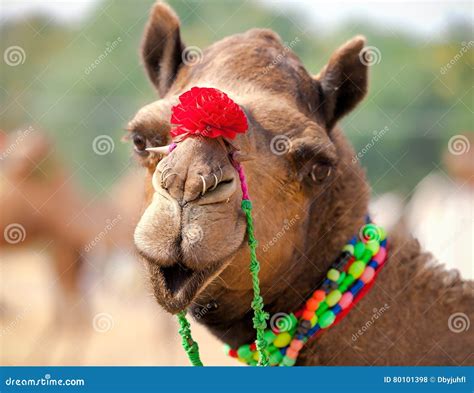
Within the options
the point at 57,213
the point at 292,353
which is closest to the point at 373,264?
the point at 292,353

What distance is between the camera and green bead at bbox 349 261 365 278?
4.03m

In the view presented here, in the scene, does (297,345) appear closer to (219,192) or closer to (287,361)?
(287,361)

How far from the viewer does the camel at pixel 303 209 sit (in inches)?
150

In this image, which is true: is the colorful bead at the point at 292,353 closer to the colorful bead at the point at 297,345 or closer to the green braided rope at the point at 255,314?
the colorful bead at the point at 297,345

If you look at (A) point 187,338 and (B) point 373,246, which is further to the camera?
(B) point 373,246

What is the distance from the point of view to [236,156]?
335 centimetres

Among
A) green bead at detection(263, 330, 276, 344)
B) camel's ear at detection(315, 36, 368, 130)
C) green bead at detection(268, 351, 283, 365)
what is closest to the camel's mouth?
green bead at detection(263, 330, 276, 344)

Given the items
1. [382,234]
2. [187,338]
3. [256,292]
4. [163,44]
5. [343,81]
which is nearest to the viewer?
[256,292]

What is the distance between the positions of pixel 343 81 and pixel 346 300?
1.29 meters

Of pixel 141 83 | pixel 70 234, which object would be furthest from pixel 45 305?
pixel 141 83

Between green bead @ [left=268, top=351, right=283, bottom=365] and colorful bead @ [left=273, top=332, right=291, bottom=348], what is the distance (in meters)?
0.05

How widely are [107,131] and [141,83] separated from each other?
4296 millimetres

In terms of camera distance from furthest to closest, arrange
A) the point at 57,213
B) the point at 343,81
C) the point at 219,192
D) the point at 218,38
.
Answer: the point at 218,38
the point at 57,213
the point at 343,81
the point at 219,192

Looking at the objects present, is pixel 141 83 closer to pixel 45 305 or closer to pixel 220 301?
pixel 45 305
